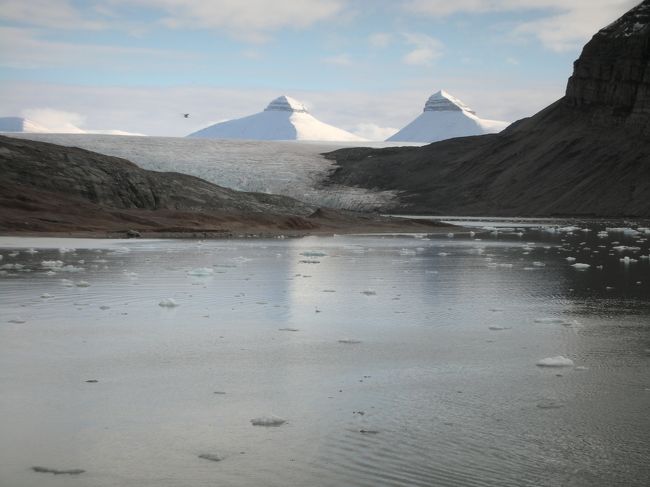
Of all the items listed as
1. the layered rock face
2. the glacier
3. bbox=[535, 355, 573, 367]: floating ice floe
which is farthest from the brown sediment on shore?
the layered rock face

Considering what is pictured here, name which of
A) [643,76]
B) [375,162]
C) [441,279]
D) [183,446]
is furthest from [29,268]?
[375,162]

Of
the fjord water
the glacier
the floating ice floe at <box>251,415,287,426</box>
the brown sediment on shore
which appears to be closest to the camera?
the fjord water

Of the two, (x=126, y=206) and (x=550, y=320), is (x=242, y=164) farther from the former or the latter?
(x=550, y=320)

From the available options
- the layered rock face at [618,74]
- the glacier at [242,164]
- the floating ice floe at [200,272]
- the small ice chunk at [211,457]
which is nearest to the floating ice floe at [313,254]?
the floating ice floe at [200,272]

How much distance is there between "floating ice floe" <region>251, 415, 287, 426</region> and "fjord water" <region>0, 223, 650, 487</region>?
0.06 m

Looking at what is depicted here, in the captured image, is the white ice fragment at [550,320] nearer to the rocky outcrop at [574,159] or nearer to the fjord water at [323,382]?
the fjord water at [323,382]

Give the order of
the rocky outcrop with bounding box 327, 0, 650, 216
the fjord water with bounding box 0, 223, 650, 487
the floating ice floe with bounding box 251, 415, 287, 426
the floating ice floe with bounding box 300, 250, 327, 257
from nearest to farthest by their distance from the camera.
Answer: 1. the fjord water with bounding box 0, 223, 650, 487
2. the floating ice floe with bounding box 251, 415, 287, 426
3. the floating ice floe with bounding box 300, 250, 327, 257
4. the rocky outcrop with bounding box 327, 0, 650, 216

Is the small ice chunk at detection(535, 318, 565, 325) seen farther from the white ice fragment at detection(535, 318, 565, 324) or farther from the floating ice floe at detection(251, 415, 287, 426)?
the floating ice floe at detection(251, 415, 287, 426)

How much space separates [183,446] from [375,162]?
87.3 meters

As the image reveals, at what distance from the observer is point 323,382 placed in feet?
24.0

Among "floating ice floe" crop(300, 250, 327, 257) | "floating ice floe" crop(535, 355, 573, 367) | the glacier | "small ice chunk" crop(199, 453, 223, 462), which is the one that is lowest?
"small ice chunk" crop(199, 453, 223, 462)

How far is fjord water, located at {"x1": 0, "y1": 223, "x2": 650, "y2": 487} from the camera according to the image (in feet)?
17.1

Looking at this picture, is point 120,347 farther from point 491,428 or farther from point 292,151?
point 292,151

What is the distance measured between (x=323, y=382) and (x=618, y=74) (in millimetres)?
71537
